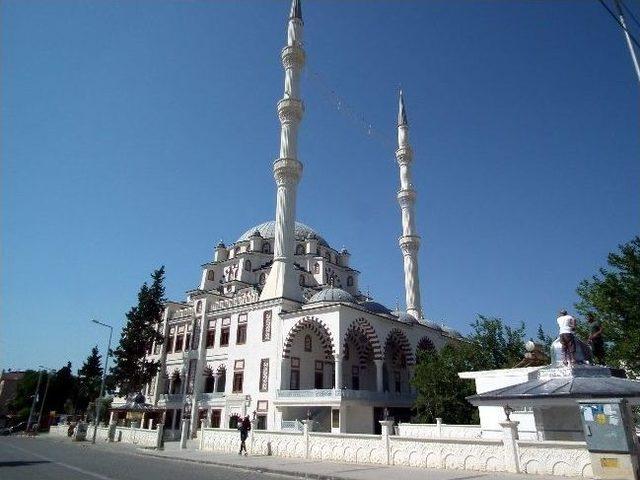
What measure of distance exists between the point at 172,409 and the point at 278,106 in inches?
873

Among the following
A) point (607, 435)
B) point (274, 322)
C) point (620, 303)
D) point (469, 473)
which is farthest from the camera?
point (274, 322)

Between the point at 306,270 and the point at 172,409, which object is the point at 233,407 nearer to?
the point at 172,409

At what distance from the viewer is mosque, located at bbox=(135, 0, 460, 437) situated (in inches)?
954

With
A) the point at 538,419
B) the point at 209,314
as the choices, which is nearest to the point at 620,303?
the point at 538,419

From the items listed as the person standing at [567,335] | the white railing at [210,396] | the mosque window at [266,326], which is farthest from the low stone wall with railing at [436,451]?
the white railing at [210,396]

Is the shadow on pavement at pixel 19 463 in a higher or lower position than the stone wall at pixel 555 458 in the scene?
lower

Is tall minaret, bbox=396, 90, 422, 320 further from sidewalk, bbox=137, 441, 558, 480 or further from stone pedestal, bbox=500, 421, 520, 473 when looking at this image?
stone pedestal, bbox=500, 421, 520, 473

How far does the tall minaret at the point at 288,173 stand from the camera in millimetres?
28109

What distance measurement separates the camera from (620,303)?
14.8 meters

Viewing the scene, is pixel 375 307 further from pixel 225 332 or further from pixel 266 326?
pixel 225 332

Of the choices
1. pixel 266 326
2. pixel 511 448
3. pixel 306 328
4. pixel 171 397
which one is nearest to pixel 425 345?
pixel 306 328

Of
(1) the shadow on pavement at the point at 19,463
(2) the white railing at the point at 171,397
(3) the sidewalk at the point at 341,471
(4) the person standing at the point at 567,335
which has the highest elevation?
(4) the person standing at the point at 567,335

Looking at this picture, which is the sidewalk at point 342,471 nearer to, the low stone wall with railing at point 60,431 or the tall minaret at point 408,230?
the tall minaret at point 408,230

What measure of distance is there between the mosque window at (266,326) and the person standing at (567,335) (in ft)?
62.8
